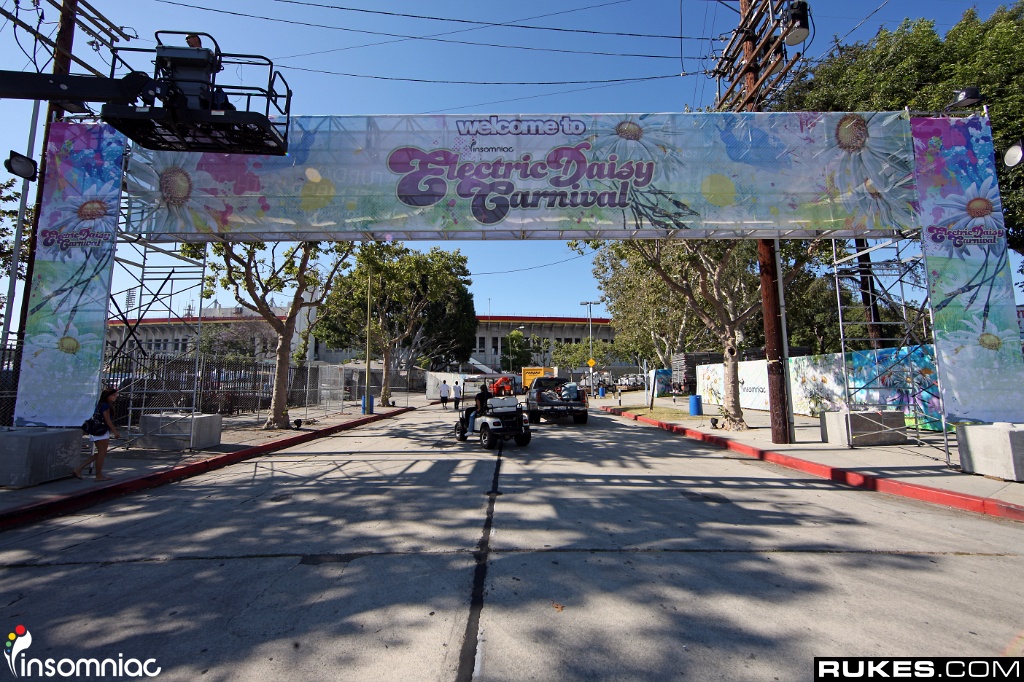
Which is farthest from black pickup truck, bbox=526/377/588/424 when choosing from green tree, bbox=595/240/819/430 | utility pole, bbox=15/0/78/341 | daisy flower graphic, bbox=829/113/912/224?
utility pole, bbox=15/0/78/341

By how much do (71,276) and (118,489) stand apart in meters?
4.43

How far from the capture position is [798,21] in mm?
10406

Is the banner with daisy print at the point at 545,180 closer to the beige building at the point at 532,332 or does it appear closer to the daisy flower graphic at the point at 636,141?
the daisy flower graphic at the point at 636,141

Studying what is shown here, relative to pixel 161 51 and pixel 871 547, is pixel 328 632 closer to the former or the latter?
pixel 871 547

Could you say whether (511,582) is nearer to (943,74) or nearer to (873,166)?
(873,166)

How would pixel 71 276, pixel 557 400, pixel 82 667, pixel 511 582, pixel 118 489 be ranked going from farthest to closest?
1. pixel 557 400
2. pixel 71 276
3. pixel 118 489
4. pixel 511 582
5. pixel 82 667

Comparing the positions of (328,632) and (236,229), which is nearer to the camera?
(328,632)

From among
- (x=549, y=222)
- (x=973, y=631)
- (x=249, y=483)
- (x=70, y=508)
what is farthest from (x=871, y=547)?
(x=70, y=508)

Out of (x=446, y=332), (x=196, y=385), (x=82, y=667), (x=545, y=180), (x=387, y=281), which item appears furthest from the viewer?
(x=446, y=332)

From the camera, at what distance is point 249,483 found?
8898mm

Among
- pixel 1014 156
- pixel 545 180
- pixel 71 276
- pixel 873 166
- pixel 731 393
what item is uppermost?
pixel 873 166

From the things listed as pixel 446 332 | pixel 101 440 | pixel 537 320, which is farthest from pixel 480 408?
pixel 537 320

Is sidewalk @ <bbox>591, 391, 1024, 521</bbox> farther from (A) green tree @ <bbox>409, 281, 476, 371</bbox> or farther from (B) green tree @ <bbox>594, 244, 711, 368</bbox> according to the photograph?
(A) green tree @ <bbox>409, 281, 476, 371</bbox>

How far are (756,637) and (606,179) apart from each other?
9108mm
